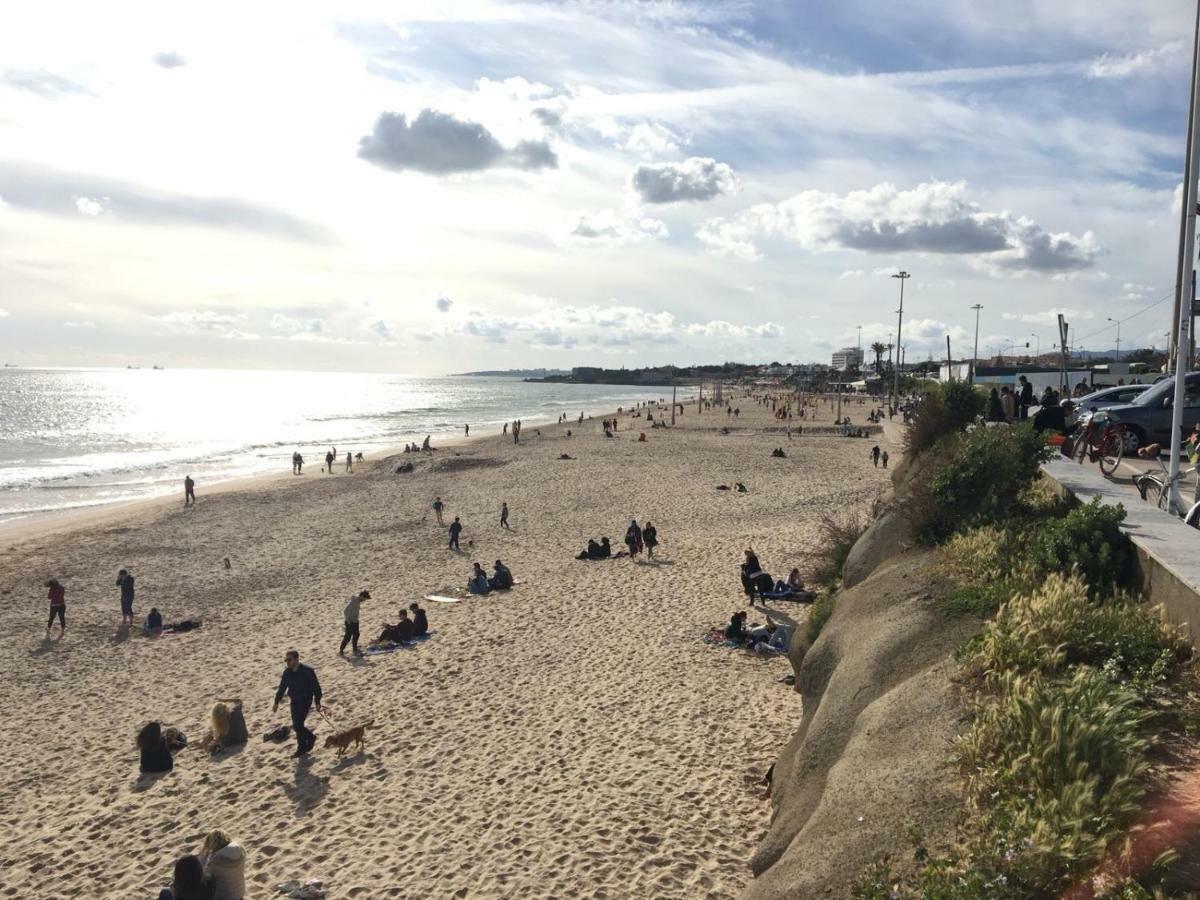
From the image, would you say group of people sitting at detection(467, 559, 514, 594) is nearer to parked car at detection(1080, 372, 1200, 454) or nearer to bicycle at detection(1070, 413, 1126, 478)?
bicycle at detection(1070, 413, 1126, 478)

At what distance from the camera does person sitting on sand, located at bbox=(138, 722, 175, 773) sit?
1046 cm

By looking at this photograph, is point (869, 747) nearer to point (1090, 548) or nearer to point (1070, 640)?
point (1070, 640)

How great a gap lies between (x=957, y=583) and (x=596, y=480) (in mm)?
28470

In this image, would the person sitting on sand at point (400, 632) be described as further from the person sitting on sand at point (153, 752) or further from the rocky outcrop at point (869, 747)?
the rocky outcrop at point (869, 747)

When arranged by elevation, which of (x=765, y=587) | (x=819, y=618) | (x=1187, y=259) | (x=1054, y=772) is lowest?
(x=765, y=587)

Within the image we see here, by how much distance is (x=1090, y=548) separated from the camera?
733 cm

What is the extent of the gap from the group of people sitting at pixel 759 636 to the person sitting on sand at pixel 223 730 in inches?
304

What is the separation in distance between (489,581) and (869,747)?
13753mm

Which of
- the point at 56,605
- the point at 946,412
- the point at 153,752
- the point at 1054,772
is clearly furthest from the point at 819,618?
the point at 56,605

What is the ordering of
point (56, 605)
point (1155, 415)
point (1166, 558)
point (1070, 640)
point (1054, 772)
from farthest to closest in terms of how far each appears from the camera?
1. point (56, 605)
2. point (1155, 415)
3. point (1166, 558)
4. point (1070, 640)
5. point (1054, 772)

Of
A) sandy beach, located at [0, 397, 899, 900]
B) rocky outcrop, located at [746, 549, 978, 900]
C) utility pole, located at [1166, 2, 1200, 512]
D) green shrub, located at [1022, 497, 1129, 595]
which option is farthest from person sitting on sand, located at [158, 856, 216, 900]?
utility pole, located at [1166, 2, 1200, 512]

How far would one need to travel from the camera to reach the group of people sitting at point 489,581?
18484 mm

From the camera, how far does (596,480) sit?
36062 millimetres

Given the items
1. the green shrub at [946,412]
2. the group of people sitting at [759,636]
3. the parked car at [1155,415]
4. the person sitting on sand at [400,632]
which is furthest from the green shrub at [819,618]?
the parked car at [1155,415]
